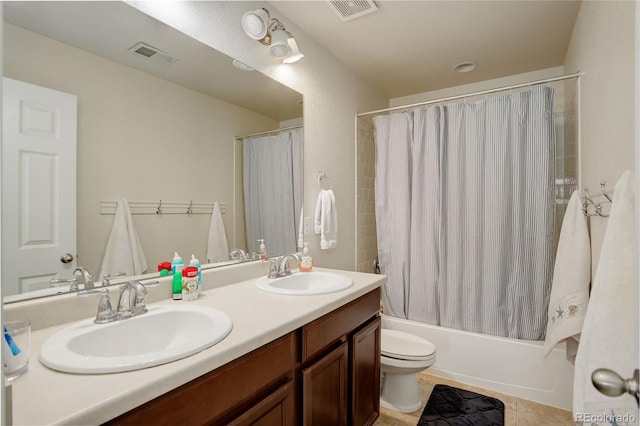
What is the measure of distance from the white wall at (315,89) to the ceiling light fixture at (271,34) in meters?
0.07

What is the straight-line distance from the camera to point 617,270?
830mm

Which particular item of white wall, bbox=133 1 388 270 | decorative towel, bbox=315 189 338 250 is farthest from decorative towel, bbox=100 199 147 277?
decorative towel, bbox=315 189 338 250

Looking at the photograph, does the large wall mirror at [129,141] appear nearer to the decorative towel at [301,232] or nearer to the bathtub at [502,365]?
the decorative towel at [301,232]

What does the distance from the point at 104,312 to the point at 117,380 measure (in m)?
0.42

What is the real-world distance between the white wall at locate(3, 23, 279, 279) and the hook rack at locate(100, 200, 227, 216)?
0.02 metres

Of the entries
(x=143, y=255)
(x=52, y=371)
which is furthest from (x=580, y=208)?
(x=52, y=371)

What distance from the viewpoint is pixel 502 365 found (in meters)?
2.19

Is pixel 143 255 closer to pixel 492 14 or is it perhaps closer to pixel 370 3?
pixel 370 3

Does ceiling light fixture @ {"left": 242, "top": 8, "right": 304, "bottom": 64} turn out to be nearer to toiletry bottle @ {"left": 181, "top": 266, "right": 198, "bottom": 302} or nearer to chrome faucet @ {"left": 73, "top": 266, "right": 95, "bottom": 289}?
toiletry bottle @ {"left": 181, "top": 266, "right": 198, "bottom": 302}

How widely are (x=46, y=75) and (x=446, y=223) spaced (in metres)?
2.36

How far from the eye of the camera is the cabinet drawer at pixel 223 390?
29.2 inches

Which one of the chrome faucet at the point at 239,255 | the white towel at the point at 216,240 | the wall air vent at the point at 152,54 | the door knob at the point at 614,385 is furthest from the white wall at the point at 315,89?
the door knob at the point at 614,385

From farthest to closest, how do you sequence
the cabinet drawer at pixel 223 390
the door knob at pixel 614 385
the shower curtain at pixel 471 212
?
1. the shower curtain at pixel 471 212
2. the cabinet drawer at pixel 223 390
3. the door knob at pixel 614 385

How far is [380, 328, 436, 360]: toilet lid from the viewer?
1913mm
